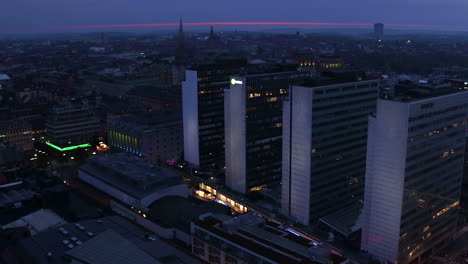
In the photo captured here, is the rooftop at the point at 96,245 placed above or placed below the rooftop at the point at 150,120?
below

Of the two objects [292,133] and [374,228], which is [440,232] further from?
[292,133]

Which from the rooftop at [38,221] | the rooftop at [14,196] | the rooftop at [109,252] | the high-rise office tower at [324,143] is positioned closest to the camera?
the rooftop at [109,252]

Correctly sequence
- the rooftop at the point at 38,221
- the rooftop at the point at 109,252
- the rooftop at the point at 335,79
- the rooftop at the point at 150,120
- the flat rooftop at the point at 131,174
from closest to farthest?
the rooftop at the point at 109,252
the rooftop at the point at 38,221
the rooftop at the point at 335,79
the flat rooftop at the point at 131,174
the rooftop at the point at 150,120

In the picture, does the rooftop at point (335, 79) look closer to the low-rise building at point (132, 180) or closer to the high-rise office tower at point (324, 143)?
the high-rise office tower at point (324, 143)

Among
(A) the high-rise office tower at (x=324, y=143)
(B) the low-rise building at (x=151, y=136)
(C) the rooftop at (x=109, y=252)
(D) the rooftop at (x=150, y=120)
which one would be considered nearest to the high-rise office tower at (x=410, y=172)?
(A) the high-rise office tower at (x=324, y=143)

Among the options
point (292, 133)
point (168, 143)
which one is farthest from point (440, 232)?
point (168, 143)

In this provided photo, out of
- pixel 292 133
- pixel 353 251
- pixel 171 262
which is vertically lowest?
pixel 353 251
